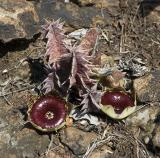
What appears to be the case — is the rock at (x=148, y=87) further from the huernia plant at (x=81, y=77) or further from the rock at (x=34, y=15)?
the rock at (x=34, y=15)

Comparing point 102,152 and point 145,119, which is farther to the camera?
point 145,119

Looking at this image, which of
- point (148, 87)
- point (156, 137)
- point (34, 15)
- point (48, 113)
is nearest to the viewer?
point (156, 137)

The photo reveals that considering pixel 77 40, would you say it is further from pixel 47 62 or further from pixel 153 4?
pixel 153 4

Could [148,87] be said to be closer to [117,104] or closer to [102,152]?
[117,104]

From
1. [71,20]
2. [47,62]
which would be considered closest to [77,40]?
[71,20]

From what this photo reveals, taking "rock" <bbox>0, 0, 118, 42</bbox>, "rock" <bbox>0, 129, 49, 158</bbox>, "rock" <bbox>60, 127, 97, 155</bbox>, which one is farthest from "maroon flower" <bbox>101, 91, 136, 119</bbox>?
"rock" <bbox>0, 0, 118, 42</bbox>

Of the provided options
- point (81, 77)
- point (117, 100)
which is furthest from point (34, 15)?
point (117, 100)

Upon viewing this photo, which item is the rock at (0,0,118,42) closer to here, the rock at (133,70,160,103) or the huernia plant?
the huernia plant
